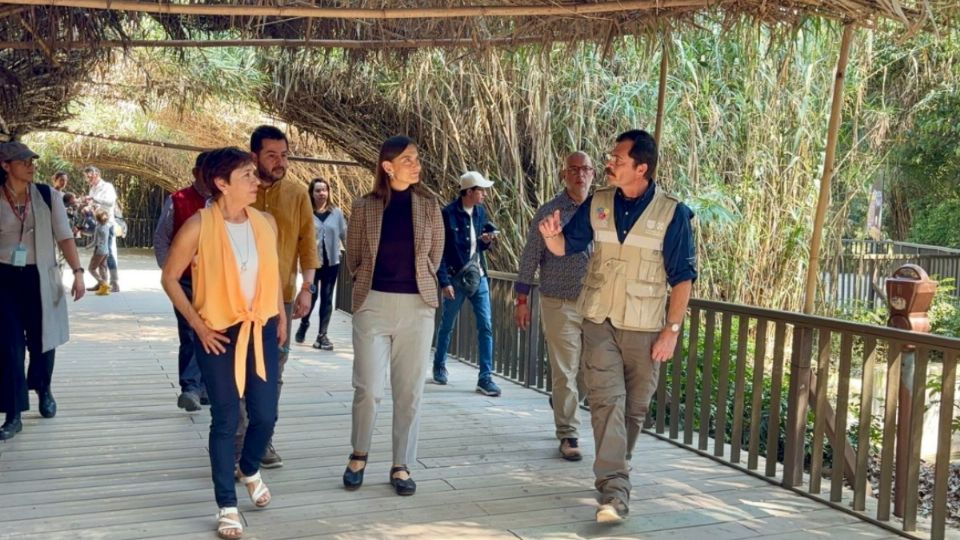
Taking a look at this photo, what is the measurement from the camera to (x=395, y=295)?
364cm

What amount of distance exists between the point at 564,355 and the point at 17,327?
265 centimetres

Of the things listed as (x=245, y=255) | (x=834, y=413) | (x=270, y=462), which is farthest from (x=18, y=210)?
(x=834, y=413)

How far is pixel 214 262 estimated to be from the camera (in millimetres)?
3131

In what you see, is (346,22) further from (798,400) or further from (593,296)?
(798,400)

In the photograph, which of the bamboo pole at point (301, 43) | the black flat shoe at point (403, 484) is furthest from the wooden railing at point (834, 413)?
the bamboo pole at point (301, 43)

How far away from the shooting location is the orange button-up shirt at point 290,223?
3.75 metres

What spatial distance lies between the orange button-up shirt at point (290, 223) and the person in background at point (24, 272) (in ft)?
4.61

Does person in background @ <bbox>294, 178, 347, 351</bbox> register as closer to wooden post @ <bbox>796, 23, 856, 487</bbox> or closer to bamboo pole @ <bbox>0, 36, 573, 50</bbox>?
bamboo pole @ <bbox>0, 36, 573, 50</bbox>

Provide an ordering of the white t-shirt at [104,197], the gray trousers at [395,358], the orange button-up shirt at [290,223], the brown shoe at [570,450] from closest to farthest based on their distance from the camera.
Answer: the gray trousers at [395,358] → the orange button-up shirt at [290,223] → the brown shoe at [570,450] → the white t-shirt at [104,197]

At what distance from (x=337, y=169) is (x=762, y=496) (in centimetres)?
1048

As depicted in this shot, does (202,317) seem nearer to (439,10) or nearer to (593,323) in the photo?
(593,323)

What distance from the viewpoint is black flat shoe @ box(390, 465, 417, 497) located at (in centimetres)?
366

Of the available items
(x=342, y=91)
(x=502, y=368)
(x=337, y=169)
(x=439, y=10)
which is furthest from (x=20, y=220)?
(x=337, y=169)

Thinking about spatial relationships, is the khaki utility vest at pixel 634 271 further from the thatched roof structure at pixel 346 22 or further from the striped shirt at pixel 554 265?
the thatched roof structure at pixel 346 22
